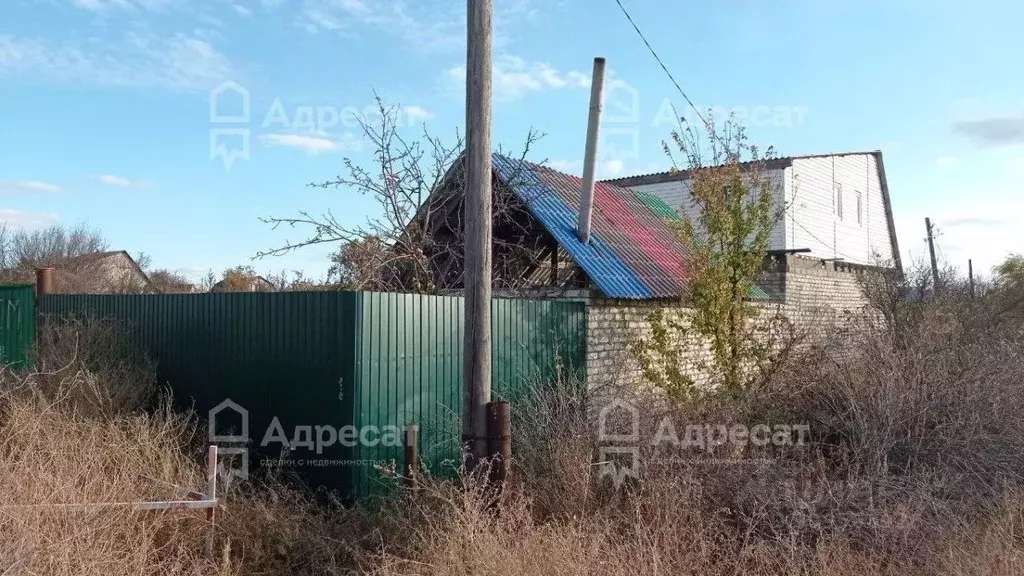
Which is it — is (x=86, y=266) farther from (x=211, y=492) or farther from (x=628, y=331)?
(x=211, y=492)

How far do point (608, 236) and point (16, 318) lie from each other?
7.85m

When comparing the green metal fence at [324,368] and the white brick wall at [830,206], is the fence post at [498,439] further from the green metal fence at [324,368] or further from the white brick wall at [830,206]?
the white brick wall at [830,206]

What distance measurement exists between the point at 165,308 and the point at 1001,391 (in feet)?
26.2

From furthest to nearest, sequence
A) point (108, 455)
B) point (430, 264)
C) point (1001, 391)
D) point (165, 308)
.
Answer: point (430, 264), point (165, 308), point (1001, 391), point (108, 455)

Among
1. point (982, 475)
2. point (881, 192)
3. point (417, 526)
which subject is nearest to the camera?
point (417, 526)

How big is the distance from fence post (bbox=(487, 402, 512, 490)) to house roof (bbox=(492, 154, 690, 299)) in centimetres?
369

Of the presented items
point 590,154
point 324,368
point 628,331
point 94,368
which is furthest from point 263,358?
point 590,154

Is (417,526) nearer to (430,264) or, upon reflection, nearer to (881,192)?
(430,264)

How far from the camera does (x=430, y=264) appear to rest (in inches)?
444

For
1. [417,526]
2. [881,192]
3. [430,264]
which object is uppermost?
[881,192]

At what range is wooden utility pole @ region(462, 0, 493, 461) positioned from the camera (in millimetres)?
5027

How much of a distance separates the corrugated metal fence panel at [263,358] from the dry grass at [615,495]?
0.99 ft

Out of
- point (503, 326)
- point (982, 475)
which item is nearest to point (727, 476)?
point (982, 475)

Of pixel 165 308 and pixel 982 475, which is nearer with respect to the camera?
pixel 982 475
